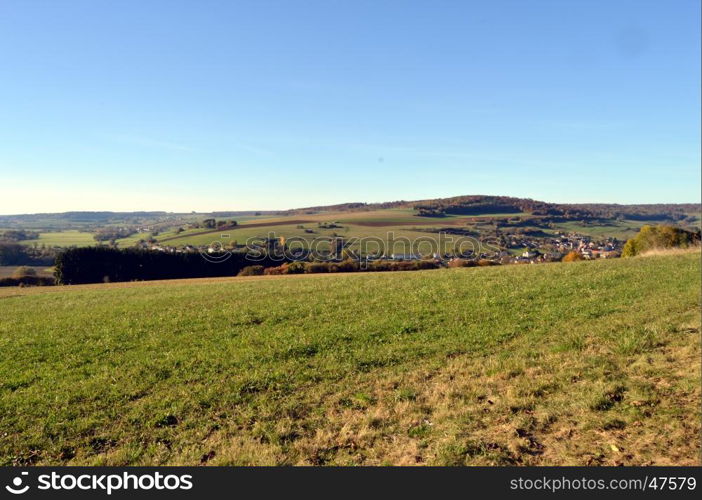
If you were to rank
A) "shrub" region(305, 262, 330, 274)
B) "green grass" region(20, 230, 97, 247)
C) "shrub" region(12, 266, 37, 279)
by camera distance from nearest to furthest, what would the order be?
"shrub" region(305, 262, 330, 274)
"shrub" region(12, 266, 37, 279)
"green grass" region(20, 230, 97, 247)

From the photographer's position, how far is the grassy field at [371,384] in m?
6.52

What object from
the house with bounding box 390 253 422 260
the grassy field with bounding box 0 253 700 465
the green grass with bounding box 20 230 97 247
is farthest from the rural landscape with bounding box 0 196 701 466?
the green grass with bounding box 20 230 97 247

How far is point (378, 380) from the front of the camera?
952cm

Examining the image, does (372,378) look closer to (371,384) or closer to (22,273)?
(371,384)

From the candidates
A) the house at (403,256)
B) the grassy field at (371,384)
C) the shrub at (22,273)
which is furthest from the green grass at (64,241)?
the grassy field at (371,384)

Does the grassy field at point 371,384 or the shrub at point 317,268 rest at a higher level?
the grassy field at point 371,384

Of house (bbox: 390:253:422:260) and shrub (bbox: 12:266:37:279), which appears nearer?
shrub (bbox: 12:266:37:279)

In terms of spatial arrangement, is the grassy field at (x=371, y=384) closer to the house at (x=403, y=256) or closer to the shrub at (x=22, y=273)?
the house at (x=403, y=256)

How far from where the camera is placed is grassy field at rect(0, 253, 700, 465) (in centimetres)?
652

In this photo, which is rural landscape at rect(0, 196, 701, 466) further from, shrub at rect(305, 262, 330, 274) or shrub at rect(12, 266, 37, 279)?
shrub at rect(12, 266, 37, 279)

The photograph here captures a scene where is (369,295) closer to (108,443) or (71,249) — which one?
(108,443)

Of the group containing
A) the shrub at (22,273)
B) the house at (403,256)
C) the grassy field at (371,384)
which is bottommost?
the shrub at (22,273)
